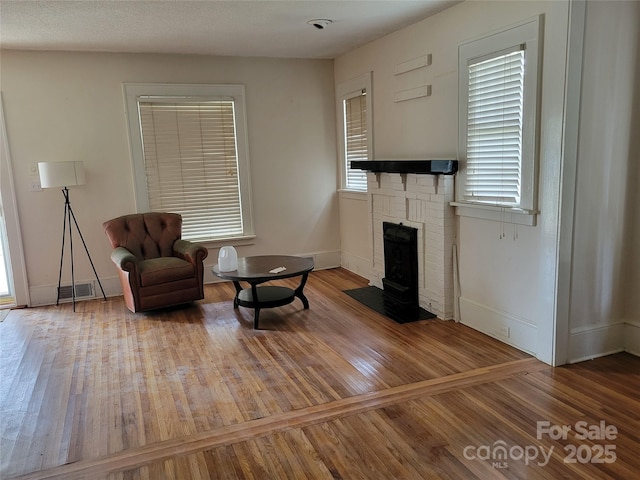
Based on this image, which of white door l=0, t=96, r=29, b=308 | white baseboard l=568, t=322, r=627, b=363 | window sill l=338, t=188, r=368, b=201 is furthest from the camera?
window sill l=338, t=188, r=368, b=201

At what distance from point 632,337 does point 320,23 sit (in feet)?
11.6

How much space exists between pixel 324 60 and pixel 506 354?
4.20 meters

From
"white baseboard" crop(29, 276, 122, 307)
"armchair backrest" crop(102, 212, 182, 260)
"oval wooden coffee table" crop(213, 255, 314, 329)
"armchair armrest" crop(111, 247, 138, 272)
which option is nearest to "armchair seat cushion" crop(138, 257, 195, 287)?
"armchair armrest" crop(111, 247, 138, 272)

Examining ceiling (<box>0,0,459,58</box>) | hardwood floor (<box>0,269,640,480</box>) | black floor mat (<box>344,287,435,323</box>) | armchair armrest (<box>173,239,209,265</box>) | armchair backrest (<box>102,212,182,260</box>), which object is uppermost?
ceiling (<box>0,0,459,58</box>)

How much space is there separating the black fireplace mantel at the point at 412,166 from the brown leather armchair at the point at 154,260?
191 cm

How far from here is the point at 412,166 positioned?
13.9 ft

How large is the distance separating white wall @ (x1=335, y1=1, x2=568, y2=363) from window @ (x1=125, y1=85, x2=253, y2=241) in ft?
5.94

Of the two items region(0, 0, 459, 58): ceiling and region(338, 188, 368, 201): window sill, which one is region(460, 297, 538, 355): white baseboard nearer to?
region(338, 188, 368, 201): window sill

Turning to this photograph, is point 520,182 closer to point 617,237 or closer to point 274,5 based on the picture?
point 617,237

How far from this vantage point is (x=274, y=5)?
370 centimetres

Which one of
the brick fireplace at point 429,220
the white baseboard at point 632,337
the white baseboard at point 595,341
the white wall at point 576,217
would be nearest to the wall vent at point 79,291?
the brick fireplace at point 429,220

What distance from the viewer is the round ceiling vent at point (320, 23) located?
418cm

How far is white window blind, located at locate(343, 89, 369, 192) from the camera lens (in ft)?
18.1

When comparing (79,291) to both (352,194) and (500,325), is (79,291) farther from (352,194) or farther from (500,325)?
(500,325)
